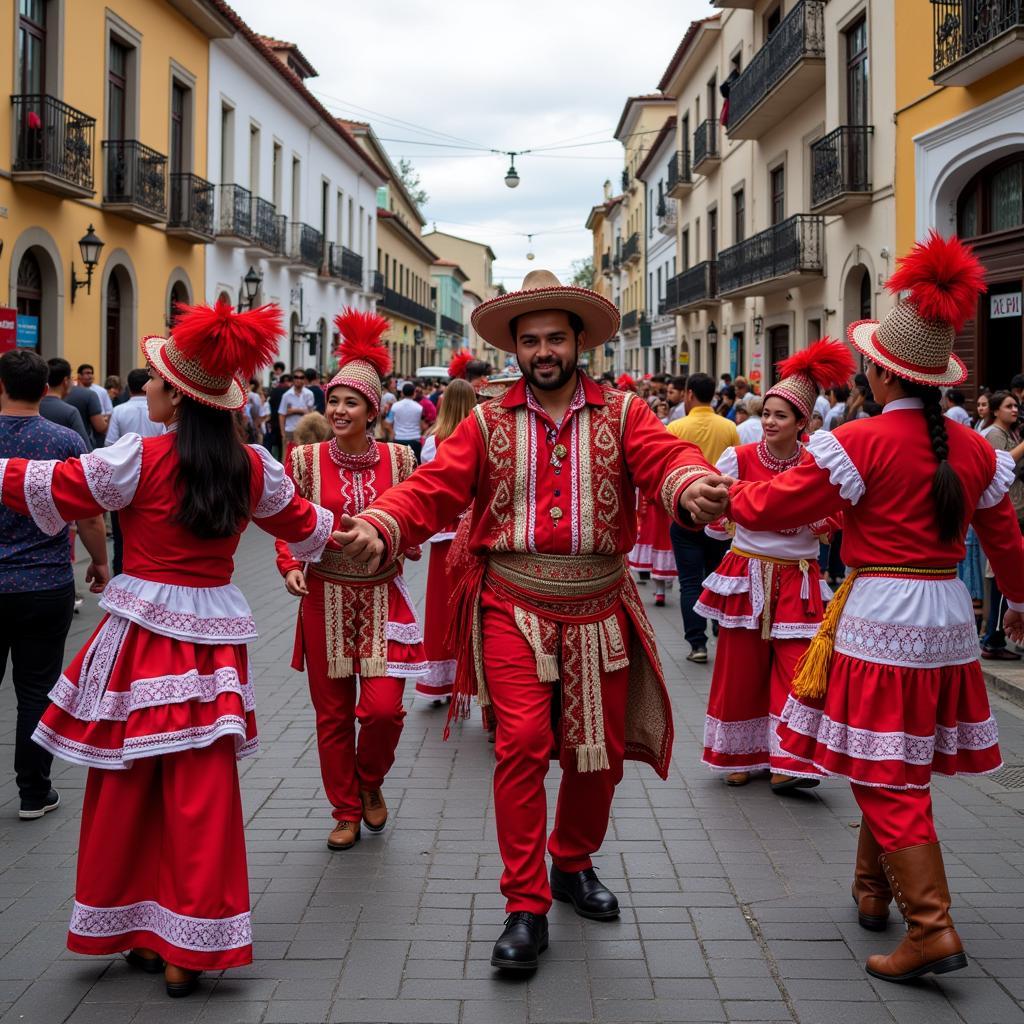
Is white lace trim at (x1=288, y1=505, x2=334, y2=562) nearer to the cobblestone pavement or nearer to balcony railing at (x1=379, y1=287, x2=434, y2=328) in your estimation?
the cobblestone pavement

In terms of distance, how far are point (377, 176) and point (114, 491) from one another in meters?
46.3

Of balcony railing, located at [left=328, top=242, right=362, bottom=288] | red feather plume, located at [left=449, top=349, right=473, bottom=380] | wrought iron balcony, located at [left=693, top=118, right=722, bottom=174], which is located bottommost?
red feather plume, located at [left=449, top=349, right=473, bottom=380]

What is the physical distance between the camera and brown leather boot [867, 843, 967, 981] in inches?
152

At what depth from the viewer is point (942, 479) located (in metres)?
4.04

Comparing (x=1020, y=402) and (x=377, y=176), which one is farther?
(x=377, y=176)

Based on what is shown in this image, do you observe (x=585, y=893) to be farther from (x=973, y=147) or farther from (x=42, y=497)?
(x=973, y=147)

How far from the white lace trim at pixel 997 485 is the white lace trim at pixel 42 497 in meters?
3.01

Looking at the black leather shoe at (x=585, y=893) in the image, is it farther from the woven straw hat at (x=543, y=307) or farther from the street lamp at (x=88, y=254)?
the street lamp at (x=88, y=254)

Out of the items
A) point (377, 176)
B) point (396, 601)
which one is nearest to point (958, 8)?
point (396, 601)

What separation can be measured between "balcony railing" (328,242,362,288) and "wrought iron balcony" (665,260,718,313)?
10416 millimetres

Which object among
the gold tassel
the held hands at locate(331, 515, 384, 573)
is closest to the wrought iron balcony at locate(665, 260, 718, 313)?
the gold tassel

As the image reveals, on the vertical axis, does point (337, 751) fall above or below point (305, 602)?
below

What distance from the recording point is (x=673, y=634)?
1051 centimetres

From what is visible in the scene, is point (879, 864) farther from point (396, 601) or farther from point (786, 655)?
point (396, 601)
